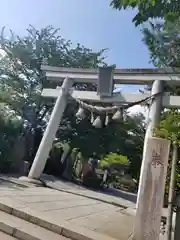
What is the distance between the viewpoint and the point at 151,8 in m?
5.34

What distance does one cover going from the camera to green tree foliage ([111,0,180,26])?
504cm

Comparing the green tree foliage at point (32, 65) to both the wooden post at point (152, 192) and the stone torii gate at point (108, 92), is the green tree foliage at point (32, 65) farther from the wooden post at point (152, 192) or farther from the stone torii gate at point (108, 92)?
the wooden post at point (152, 192)

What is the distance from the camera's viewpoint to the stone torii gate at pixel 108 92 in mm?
7844

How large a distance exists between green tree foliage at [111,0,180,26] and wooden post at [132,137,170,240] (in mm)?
2729

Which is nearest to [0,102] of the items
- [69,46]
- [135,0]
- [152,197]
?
[69,46]

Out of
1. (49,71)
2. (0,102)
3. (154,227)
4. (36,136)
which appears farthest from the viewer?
(36,136)

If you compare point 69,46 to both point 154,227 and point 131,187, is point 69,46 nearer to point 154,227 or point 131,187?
point 131,187

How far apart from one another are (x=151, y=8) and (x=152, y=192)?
12.3ft

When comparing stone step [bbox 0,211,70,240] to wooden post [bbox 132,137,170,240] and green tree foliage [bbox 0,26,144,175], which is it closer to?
wooden post [bbox 132,137,170,240]

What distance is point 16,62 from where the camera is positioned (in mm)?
13734

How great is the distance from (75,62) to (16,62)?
3190mm

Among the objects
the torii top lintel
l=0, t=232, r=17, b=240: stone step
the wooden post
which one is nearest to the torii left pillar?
the torii top lintel

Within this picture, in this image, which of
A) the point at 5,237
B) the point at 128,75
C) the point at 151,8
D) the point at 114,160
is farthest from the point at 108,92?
the point at 5,237

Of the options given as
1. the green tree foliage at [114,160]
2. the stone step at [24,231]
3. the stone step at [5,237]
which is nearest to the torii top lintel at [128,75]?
the green tree foliage at [114,160]
